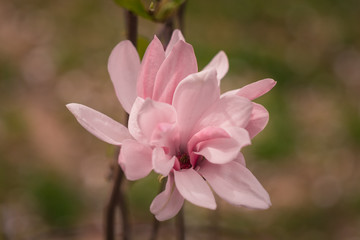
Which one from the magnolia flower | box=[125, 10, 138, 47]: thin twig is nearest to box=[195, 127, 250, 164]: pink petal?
the magnolia flower

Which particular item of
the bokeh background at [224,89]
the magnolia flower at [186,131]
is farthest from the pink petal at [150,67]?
the bokeh background at [224,89]

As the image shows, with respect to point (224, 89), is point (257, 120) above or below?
above

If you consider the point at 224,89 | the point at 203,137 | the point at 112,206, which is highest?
the point at 203,137

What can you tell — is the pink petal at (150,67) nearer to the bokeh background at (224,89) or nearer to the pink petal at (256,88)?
the pink petal at (256,88)

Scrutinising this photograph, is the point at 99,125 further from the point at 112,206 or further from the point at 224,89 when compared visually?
the point at 224,89

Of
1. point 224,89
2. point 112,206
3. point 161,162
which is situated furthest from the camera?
point 224,89

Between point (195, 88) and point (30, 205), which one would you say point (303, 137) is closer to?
point (30, 205)

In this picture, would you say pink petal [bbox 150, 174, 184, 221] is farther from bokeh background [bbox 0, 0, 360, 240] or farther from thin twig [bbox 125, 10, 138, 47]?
bokeh background [bbox 0, 0, 360, 240]

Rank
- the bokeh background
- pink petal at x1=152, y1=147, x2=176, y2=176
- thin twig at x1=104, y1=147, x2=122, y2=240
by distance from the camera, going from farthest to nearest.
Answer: the bokeh background, thin twig at x1=104, y1=147, x2=122, y2=240, pink petal at x1=152, y1=147, x2=176, y2=176

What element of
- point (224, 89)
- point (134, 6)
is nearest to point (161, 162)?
point (134, 6)
